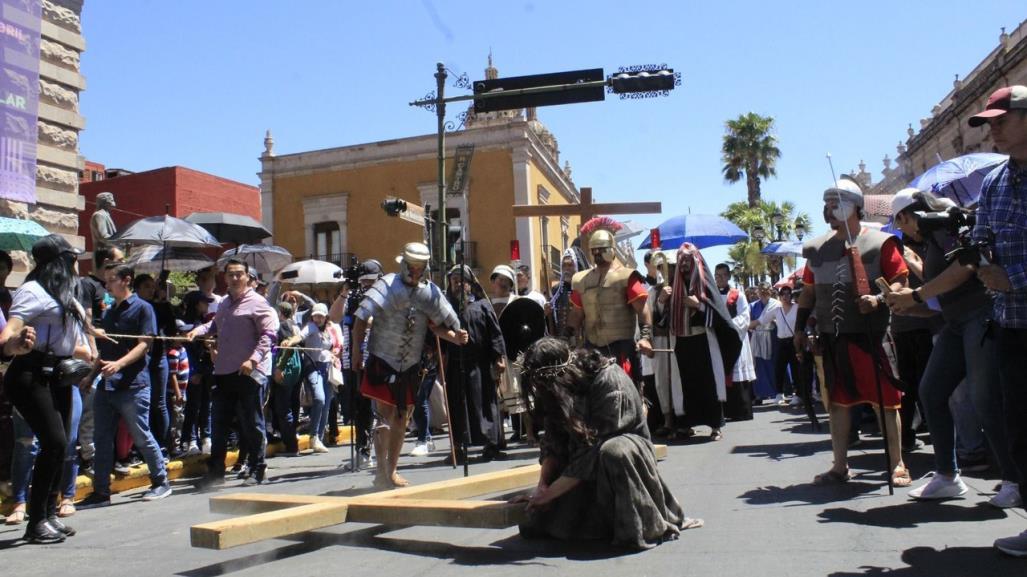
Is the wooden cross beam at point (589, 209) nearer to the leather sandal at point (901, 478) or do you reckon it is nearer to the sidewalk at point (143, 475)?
the sidewalk at point (143, 475)

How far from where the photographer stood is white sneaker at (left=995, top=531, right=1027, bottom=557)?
3939 millimetres

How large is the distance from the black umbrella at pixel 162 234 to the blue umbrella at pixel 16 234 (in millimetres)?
1325

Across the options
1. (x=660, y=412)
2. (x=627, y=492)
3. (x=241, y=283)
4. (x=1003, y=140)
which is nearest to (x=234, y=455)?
(x=241, y=283)

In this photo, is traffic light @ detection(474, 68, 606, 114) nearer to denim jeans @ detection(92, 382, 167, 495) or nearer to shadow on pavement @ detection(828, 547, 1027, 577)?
denim jeans @ detection(92, 382, 167, 495)

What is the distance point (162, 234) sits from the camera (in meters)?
10.9

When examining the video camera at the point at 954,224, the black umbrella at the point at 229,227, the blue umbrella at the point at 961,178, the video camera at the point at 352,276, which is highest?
the black umbrella at the point at 229,227

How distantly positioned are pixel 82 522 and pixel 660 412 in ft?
19.5

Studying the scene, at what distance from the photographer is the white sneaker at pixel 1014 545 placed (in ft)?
12.9

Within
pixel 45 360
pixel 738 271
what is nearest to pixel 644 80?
pixel 45 360

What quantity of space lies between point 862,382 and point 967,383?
0.86 meters

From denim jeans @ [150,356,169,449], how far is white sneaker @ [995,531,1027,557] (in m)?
6.89

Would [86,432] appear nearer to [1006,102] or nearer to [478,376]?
[478,376]

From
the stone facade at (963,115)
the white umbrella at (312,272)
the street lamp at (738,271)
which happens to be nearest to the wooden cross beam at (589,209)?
the white umbrella at (312,272)

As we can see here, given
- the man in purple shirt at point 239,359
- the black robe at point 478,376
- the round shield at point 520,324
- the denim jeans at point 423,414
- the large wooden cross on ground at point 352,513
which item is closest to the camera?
the large wooden cross on ground at point 352,513
